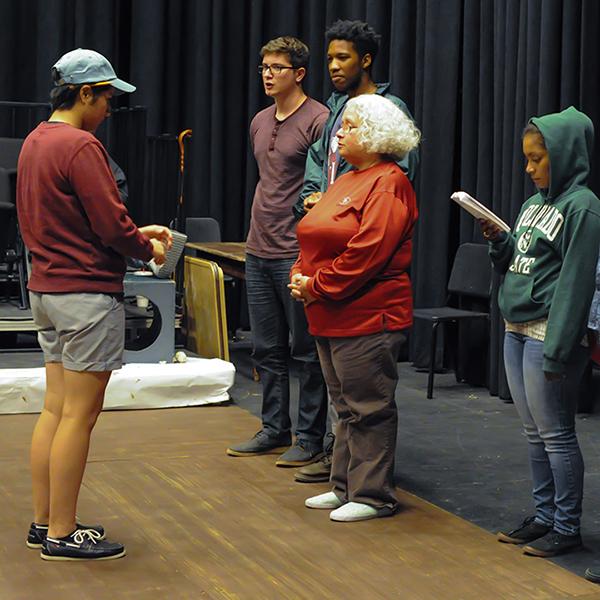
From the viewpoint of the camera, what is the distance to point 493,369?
5.94 meters

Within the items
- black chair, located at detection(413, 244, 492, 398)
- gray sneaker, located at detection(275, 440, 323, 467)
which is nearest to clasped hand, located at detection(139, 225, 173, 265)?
gray sneaker, located at detection(275, 440, 323, 467)

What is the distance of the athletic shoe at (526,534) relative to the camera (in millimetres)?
3551

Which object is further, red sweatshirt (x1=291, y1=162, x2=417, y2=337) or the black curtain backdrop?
the black curtain backdrop

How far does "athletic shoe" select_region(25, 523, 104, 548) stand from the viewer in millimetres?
3410

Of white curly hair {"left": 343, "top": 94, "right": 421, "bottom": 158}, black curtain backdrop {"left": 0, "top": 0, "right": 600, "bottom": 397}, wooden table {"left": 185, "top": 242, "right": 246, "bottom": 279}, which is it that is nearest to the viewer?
white curly hair {"left": 343, "top": 94, "right": 421, "bottom": 158}

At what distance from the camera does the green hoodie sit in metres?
3.25

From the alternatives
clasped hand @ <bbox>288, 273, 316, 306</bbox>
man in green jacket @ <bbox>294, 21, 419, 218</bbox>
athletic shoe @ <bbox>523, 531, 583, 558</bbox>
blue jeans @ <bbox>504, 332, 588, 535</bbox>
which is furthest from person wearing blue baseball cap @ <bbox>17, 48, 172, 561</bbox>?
athletic shoe @ <bbox>523, 531, 583, 558</bbox>

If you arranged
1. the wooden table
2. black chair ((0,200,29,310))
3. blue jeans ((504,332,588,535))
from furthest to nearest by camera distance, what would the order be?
the wooden table
black chair ((0,200,29,310))
blue jeans ((504,332,588,535))

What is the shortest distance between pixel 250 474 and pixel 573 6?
2.68 metres

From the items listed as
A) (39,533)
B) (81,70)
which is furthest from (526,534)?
(81,70)

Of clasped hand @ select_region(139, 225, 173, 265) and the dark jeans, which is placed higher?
clasped hand @ select_region(139, 225, 173, 265)

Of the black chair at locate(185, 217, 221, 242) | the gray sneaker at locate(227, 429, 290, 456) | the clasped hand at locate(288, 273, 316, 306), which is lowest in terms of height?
the gray sneaker at locate(227, 429, 290, 456)

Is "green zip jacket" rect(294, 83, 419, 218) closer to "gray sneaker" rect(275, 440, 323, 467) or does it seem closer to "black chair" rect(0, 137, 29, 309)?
"gray sneaker" rect(275, 440, 323, 467)

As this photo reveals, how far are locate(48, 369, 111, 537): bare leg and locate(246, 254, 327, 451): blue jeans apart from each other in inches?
47.8
